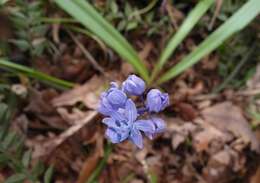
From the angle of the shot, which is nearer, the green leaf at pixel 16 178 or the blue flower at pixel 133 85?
the blue flower at pixel 133 85

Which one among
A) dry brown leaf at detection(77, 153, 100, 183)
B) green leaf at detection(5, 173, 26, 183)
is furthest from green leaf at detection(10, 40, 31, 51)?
green leaf at detection(5, 173, 26, 183)

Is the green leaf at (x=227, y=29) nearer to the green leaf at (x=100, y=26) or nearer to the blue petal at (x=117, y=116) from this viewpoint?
the green leaf at (x=100, y=26)

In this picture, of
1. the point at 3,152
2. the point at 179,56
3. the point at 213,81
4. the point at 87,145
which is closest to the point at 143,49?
the point at 179,56

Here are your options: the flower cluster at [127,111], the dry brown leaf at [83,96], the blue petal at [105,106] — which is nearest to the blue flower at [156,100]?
the flower cluster at [127,111]

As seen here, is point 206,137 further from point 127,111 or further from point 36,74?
point 127,111

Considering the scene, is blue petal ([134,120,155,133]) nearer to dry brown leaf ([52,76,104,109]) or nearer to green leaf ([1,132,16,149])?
green leaf ([1,132,16,149])

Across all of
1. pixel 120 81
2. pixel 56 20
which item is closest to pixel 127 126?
pixel 120 81
